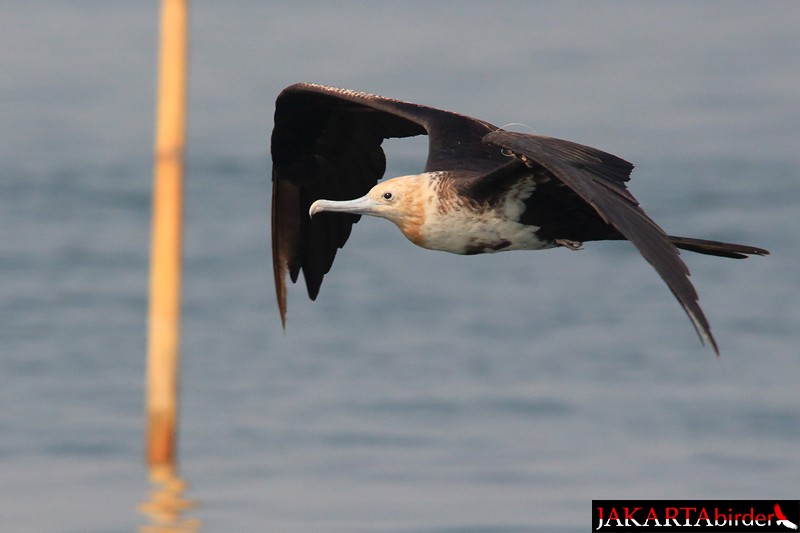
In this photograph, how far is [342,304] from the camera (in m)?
21.5

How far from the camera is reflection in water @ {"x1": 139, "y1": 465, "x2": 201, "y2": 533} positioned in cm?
1199

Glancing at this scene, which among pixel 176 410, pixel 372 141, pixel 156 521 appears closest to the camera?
pixel 372 141

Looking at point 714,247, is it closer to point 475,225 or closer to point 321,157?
point 475,225

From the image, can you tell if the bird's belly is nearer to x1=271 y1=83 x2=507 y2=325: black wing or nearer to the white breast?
the white breast

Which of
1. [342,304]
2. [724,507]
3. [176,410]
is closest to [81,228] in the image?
[342,304]

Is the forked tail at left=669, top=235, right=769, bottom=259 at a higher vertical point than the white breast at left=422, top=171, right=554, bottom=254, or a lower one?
lower

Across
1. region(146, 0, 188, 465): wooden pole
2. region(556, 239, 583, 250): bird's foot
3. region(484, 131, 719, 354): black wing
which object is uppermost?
region(146, 0, 188, 465): wooden pole

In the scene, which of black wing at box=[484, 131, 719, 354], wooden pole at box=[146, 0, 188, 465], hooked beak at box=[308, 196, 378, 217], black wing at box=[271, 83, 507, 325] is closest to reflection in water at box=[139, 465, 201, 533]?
wooden pole at box=[146, 0, 188, 465]

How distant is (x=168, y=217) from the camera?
12.5 meters

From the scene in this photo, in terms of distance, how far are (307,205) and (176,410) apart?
406cm

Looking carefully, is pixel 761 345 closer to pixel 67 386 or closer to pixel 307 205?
pixel 67 386

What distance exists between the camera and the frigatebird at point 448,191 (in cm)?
702

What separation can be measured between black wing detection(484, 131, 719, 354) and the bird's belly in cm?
55

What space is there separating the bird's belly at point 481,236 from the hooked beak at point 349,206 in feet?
0.98
